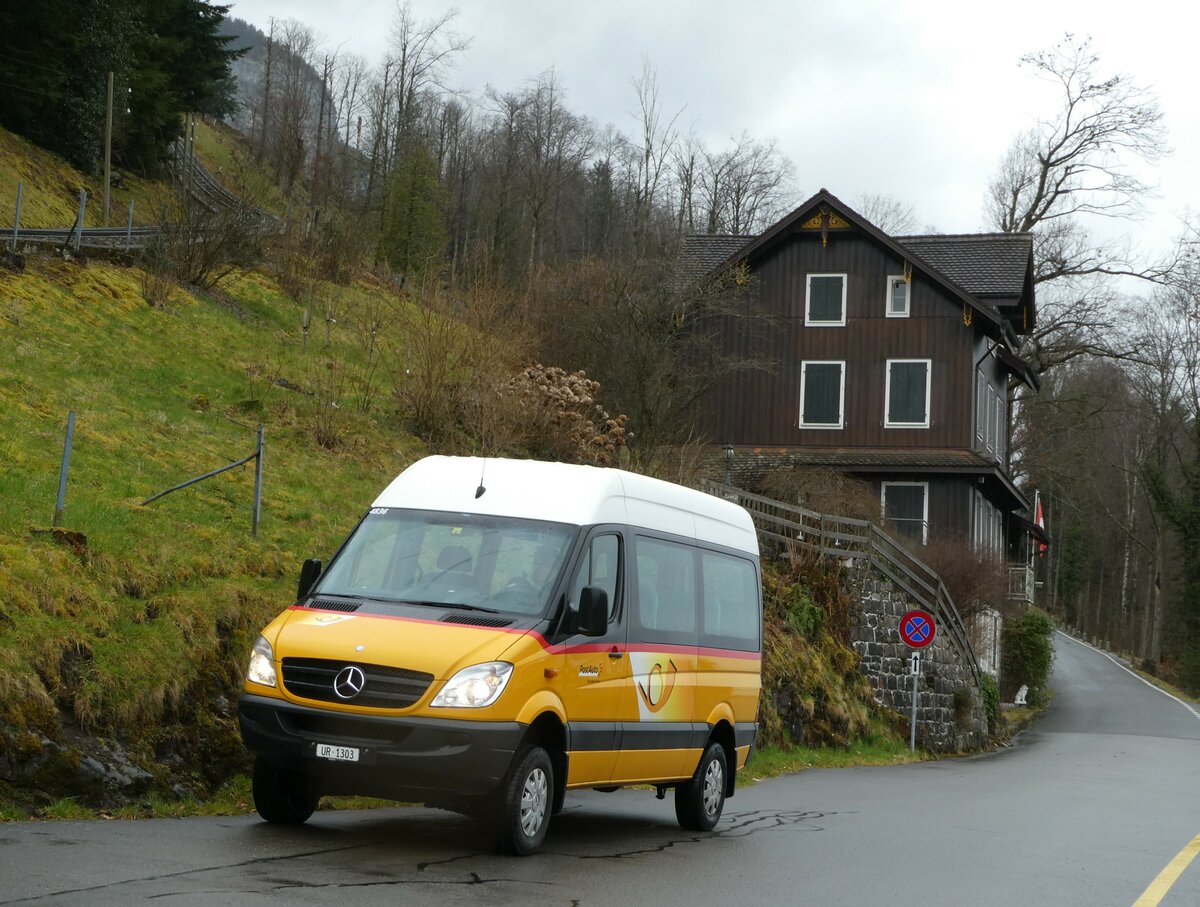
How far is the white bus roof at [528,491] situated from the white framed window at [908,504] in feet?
100

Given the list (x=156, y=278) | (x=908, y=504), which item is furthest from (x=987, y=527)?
(x=156, y=278)

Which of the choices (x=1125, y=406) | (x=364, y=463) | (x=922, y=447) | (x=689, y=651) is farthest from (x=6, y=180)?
(x=1125, y=406)

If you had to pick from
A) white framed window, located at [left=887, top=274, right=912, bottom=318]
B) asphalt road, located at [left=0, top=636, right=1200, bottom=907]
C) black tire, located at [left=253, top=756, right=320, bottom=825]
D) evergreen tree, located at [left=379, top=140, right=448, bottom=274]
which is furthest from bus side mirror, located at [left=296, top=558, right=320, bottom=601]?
evergreen tree, located at [left=379, top=140, right=448, bottom=274]

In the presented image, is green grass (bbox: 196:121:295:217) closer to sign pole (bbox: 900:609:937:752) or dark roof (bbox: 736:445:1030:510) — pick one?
dark roof (bbox: 736:445:1030:510)

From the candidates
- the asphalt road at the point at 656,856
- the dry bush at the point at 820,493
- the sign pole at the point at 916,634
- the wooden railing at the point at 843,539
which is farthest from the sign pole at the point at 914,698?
the asphalt road at the point at 656,856

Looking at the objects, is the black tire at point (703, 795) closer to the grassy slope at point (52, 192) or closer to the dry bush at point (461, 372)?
the dry bush at point (461, 372)

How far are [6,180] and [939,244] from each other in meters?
27.1

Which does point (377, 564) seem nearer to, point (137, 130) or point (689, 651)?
point (689, 651)

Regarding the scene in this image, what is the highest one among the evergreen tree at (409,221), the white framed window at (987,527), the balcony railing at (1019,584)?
the evergreen tree at (409,221)

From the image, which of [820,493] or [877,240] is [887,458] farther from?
[820,493]

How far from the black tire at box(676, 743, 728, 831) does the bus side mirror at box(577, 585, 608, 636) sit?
2717 mm

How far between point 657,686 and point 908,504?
31.0m

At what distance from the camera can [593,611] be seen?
927 cm

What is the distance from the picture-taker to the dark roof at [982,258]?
42.4m
